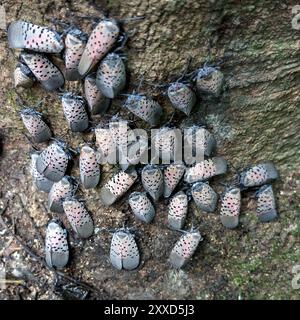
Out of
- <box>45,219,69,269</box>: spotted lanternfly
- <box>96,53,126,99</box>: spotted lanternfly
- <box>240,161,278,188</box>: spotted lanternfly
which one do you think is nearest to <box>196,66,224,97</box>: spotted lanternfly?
<box>96,53,126,99</box>: spotted lanternfly

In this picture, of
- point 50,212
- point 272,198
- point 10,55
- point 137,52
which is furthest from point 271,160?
point 10,55

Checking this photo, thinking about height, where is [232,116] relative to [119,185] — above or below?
above

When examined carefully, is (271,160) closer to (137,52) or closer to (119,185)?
(119,185)

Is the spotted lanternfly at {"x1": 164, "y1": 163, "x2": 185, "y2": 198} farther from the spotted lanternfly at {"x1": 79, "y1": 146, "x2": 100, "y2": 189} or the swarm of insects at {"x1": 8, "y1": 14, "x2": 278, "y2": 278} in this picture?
the spotted lanternfly at {"x1": 79, "y1": 146, "x2": 100, "y2": 189}

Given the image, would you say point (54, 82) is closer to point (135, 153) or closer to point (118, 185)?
point (135, 153)

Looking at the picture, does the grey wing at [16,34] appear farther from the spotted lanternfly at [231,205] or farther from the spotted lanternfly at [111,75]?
the spotted lanternfly at [231,205]

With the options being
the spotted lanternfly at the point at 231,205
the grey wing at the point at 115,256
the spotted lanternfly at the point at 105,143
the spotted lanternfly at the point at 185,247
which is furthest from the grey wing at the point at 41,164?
the spotted lanternfly at the point at 231,205

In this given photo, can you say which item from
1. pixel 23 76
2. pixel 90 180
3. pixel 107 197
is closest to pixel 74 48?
pixel 23 76
